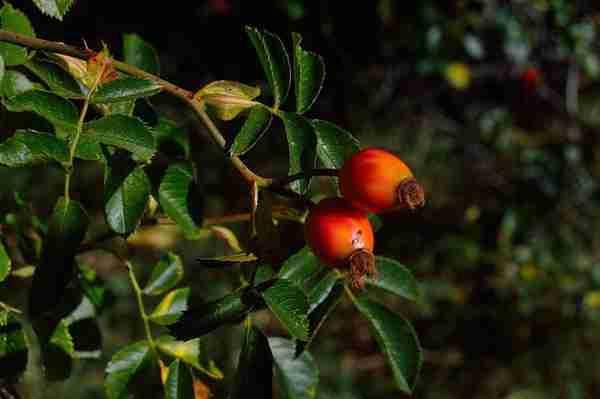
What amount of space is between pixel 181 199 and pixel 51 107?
0.27 meters

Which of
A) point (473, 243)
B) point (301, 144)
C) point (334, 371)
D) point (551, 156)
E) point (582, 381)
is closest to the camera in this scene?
point (301, 144)

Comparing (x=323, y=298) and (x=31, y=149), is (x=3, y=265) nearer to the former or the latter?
(x=31, y=149)

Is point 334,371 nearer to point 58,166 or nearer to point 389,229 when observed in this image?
point 389,229

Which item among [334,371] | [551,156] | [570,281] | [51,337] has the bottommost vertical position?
[334,371]

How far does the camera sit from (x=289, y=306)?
3.25 ft

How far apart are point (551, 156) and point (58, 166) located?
2636mm

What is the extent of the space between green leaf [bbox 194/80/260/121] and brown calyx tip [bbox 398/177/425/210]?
0.29 m

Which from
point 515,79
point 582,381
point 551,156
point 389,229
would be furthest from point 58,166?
point 582,381

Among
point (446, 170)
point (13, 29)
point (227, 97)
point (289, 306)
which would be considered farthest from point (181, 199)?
point (446, 170)

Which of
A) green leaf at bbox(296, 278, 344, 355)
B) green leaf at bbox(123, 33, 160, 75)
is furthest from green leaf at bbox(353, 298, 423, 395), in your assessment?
green leaf at bbox(123, 33, 160, 75)

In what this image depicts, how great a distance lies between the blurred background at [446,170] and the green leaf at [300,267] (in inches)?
57.6

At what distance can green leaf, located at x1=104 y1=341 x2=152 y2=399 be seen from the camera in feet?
3.87

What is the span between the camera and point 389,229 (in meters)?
3.30

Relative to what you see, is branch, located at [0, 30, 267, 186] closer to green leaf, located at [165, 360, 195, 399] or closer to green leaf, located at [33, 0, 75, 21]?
green leaf, located at [33, 0, 75, 21]
